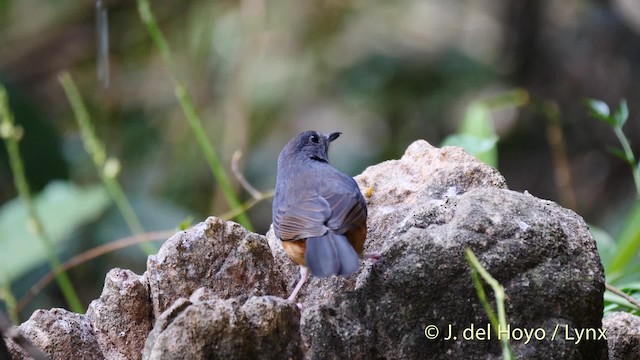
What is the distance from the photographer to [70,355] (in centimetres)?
246

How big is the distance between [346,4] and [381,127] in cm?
136

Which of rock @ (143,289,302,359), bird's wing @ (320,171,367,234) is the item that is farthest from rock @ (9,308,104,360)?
bird's wing @ (320,171,367,234)

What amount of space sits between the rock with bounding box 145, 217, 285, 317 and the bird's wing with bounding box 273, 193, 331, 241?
0.28 m

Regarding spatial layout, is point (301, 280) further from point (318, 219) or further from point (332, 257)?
point (318, 219)

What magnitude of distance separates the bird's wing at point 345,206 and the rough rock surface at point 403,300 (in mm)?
245

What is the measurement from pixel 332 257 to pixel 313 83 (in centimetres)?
661

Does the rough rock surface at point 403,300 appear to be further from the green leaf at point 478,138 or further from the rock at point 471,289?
the green leaf at point 478,138

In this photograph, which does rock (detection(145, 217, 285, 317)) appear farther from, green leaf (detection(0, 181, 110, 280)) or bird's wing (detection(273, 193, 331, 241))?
green leaf (detection(0, 181, 110, 280))

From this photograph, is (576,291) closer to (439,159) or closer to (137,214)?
(439,159)

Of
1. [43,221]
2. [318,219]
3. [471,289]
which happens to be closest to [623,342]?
[471,289]

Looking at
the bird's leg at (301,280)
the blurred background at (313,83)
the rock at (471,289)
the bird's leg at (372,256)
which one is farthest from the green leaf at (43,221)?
the rock at (471,289)

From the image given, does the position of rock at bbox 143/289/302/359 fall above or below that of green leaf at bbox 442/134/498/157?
above

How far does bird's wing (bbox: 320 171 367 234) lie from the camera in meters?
2.78

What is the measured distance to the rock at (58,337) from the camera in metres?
2.43
